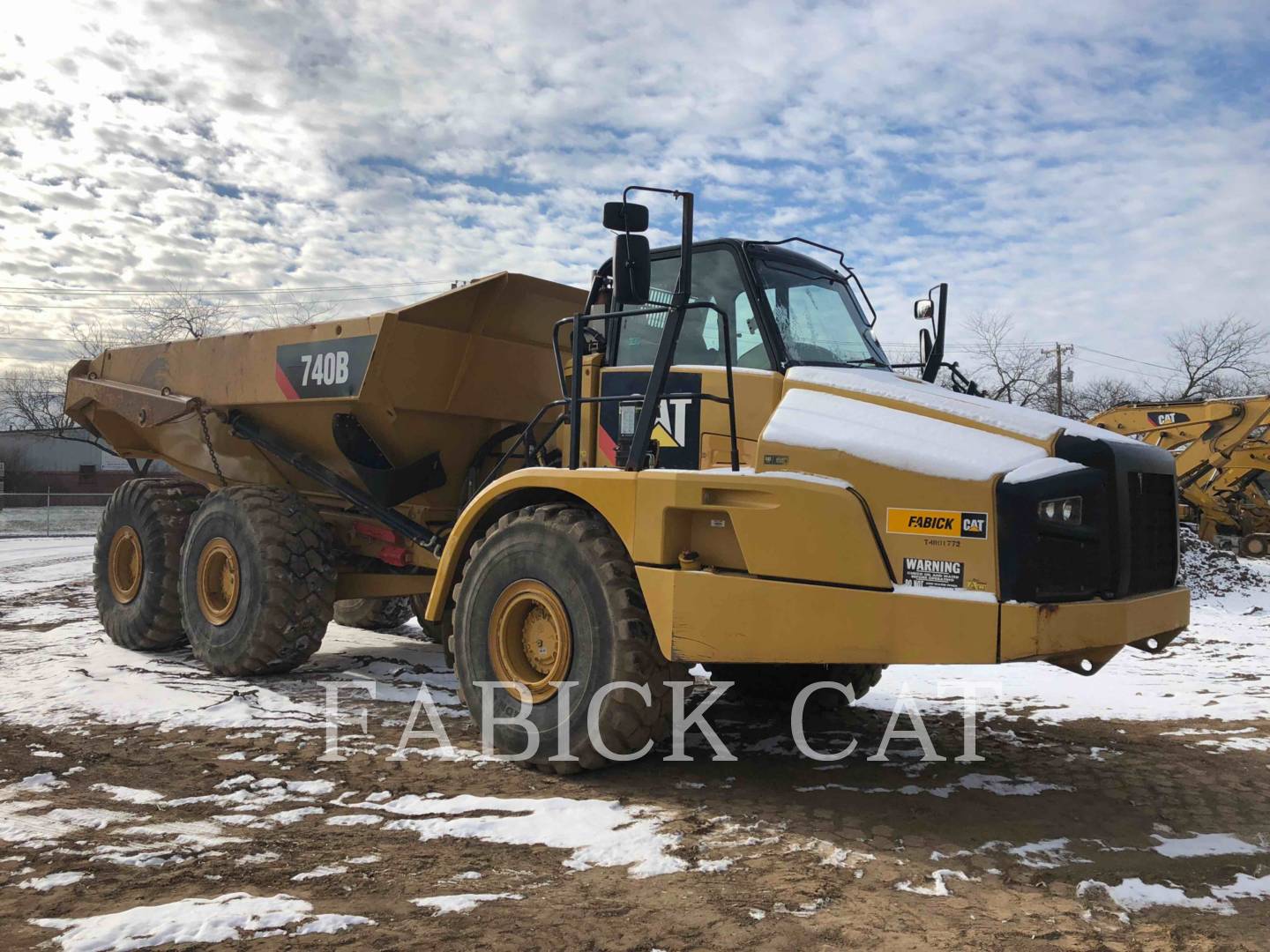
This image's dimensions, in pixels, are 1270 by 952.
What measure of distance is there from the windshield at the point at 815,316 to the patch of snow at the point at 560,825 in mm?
2292

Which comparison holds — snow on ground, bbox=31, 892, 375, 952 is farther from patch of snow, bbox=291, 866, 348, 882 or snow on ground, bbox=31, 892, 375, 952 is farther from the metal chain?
the metal chain

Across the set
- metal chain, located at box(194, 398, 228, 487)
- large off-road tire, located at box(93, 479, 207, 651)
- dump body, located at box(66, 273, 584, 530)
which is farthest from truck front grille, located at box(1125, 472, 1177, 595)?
large off-road tire, located at box(93, 479, 207, 651)

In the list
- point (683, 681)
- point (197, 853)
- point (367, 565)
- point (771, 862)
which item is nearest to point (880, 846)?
point (771, 862)

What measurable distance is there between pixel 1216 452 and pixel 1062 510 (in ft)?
59.2

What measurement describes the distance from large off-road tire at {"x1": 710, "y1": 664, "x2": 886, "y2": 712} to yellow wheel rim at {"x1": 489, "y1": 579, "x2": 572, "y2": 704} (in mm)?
1421

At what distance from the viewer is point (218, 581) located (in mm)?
7711

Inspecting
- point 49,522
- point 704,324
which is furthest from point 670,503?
point 49,522

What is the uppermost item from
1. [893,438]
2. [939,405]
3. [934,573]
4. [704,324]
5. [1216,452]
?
[1216,452]

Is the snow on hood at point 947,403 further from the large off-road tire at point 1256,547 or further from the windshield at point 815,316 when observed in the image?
the large off-road tire at point 1256,547

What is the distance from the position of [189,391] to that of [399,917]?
6292 millimetres

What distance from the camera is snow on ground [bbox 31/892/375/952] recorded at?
3006mm

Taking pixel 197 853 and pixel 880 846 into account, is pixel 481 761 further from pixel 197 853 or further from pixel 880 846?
pixel 880 846

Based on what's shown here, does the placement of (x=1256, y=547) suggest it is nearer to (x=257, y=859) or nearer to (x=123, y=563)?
(x=123, y=563)

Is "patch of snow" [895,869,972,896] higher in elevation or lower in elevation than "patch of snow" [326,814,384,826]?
higher
